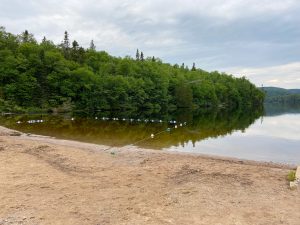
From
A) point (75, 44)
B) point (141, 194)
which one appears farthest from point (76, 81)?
point (141, 194)

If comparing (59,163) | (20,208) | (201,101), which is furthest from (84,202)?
(201,101)

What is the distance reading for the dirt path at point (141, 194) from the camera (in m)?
7.69

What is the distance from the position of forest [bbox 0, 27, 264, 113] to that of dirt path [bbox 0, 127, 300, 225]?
51978 mm

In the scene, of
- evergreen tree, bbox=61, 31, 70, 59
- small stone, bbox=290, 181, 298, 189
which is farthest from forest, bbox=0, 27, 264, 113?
small stone, bbox=290, 181, 298, 189

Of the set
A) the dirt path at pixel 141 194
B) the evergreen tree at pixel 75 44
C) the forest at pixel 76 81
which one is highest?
the evergreen tree at pixel 75 44

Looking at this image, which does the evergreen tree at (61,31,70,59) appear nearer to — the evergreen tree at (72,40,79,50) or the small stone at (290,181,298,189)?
the evergreen tree at (72,40,79,50)

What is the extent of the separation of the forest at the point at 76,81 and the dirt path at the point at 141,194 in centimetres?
5198

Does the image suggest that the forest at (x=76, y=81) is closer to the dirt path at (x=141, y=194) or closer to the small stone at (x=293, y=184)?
the dirt path at (x=141, y=194)

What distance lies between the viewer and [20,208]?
8297 mm

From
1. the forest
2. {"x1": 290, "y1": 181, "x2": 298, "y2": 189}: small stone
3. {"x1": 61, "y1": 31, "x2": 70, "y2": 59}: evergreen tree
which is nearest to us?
{"x1": 290, "y1": 181, "x2": 298, "y2": 189}: small stone

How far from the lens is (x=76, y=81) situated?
75.1 meters

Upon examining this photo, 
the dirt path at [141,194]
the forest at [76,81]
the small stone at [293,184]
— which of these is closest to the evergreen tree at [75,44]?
the forest at [76,81]

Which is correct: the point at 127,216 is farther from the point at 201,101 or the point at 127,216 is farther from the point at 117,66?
the point at 201,101

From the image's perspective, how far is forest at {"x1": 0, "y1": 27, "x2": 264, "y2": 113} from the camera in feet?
218
